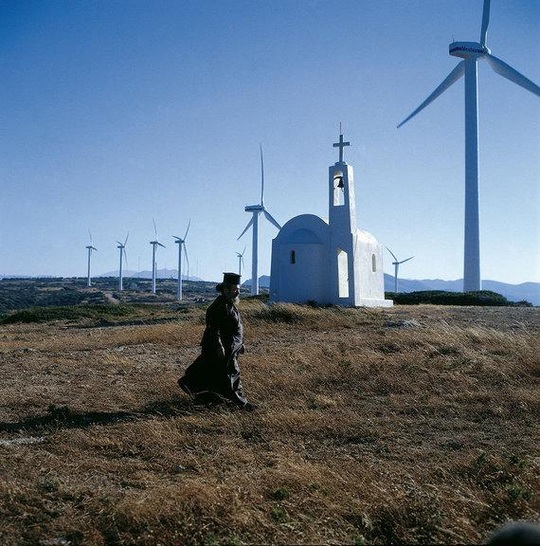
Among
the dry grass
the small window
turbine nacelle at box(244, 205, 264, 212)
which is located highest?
turbine nacelle at box(244, 205, 264, 212)

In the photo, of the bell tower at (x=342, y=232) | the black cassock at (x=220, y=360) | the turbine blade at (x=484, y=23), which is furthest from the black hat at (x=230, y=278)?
the turbine blade at (x=484, y=23)

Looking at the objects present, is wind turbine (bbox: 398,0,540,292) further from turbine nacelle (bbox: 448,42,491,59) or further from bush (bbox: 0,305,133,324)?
bush (bbox: 0,305,133,324)

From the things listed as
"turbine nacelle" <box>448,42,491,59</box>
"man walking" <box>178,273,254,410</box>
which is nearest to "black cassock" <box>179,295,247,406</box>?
"man walking" <box>178,273,254,410</box>

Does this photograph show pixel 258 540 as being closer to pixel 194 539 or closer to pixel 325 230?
pixel 194 539

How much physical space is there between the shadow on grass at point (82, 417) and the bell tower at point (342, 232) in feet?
69.2

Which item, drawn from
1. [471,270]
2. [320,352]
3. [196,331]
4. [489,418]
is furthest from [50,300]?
[489,418]

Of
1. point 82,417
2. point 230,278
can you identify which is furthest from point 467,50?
point 82,417

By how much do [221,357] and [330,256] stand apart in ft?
71.2

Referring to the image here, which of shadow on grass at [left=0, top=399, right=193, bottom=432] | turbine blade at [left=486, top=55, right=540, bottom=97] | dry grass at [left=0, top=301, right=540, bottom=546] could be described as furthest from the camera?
turbine blade at [left=486, top=55, right=540, bottom=97]

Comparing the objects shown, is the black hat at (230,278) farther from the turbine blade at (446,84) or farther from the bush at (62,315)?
the turbine blade at (446,84)

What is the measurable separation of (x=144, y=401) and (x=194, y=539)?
504 cm

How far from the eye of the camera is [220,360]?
824 centimetres

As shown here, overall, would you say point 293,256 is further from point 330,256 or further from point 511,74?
point 511,74

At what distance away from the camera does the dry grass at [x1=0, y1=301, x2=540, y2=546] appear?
13.7ft
